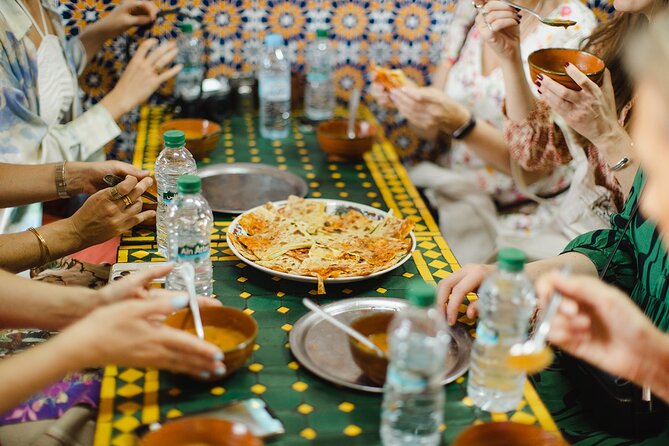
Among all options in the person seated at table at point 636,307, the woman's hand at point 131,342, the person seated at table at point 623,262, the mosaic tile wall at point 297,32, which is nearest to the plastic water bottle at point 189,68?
the mosaic tile wall at point 297,32

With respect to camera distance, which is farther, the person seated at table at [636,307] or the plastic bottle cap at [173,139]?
the plastic bottle cap at [173,139]

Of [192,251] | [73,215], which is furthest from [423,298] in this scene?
[73,215]

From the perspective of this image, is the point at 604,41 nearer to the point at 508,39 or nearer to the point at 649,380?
the point at 508,39

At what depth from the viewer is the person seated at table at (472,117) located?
2637 millimetres

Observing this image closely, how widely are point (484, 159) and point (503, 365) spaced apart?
65.8 inches

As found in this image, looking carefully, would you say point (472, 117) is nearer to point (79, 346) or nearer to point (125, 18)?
point (125, 18)

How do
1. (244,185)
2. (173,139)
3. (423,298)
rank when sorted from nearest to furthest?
1. (423,298)
2. (173,139)
3. (244,185)

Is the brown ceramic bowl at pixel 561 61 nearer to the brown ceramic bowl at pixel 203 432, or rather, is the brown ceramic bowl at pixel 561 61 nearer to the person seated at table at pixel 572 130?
the person seated at table at pixel 572 130

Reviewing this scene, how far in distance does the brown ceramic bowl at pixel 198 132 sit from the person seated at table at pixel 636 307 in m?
1.60

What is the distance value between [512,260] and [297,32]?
7.41 ft

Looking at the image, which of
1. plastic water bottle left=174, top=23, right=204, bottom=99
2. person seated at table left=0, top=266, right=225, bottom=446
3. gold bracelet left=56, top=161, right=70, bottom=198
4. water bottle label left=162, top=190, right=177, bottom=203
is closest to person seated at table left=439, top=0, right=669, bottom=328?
person seated at table left=0, top=266, right=225, bottom=446

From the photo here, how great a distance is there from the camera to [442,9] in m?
3.26

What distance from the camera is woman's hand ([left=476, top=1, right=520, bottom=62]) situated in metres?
2.38

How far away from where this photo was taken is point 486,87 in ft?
9.42
